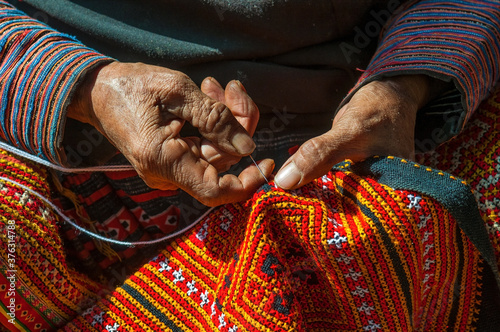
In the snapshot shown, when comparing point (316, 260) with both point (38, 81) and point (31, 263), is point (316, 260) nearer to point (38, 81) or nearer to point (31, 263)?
point (31, 263)

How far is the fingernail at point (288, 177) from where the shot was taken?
1.00 metres

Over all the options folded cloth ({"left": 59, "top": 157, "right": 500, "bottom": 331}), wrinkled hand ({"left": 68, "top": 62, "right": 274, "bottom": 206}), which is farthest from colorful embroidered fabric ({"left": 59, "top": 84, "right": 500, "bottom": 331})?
wrinkled hand ({"left": 68, "top": 62, "right": 274, "bottom": 206})

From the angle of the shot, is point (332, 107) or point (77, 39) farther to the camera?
point (332, 107)

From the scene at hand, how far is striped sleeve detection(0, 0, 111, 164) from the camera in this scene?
1.07 meters

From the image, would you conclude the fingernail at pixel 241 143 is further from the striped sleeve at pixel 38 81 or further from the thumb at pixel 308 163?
the striped sleeve at pixel 38 81

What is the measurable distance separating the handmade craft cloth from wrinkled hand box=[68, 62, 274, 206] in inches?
4.2

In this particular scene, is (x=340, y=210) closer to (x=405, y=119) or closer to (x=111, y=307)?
(x=405, y=119)

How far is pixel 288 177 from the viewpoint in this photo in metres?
1.00

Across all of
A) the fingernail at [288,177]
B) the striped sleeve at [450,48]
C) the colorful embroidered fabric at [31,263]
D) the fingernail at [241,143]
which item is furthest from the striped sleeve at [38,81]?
the striped sleeve at [450,48]

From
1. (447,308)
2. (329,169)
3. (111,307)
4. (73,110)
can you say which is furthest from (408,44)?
(111,307)

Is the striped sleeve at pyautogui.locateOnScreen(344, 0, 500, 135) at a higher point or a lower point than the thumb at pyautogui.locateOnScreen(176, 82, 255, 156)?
higher

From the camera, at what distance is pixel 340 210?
1.05 meters

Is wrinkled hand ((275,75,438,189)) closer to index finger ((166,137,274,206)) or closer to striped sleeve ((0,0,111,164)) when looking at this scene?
index finger ((166,137,274,206))

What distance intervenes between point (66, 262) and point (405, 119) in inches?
39.0
